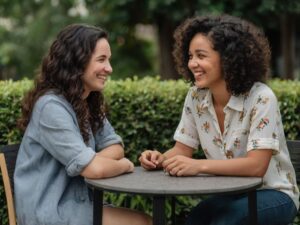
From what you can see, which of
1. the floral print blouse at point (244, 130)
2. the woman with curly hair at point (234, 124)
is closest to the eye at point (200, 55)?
the woman with curly hair at point (234, 124)

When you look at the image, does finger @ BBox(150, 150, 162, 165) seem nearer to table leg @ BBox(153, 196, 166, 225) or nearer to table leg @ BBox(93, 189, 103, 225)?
table leg @ BBox(93, 189, 103, 225)

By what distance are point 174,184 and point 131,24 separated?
6.28 meters

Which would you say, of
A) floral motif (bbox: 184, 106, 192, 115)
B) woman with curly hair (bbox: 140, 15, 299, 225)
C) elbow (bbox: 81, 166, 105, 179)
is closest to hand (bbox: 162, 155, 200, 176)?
woman with curly hair (bbox: 140, 15, 299, 225)

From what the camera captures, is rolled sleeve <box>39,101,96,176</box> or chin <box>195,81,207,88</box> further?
chin <box>195,81,207,88</box>

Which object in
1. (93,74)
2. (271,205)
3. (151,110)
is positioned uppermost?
(93,74)

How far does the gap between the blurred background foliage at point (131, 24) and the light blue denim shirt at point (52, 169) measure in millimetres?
4741

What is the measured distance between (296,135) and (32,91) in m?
1.99

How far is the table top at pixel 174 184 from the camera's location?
110 inches

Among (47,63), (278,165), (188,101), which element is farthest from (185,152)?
(47,63)

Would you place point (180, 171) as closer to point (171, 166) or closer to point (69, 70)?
point (171, 166)

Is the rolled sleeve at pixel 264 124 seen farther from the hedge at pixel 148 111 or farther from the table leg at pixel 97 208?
the hedge at pixel 148 111

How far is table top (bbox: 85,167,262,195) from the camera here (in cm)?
281

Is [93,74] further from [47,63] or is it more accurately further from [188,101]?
[188,101]

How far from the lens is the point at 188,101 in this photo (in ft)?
12.0
